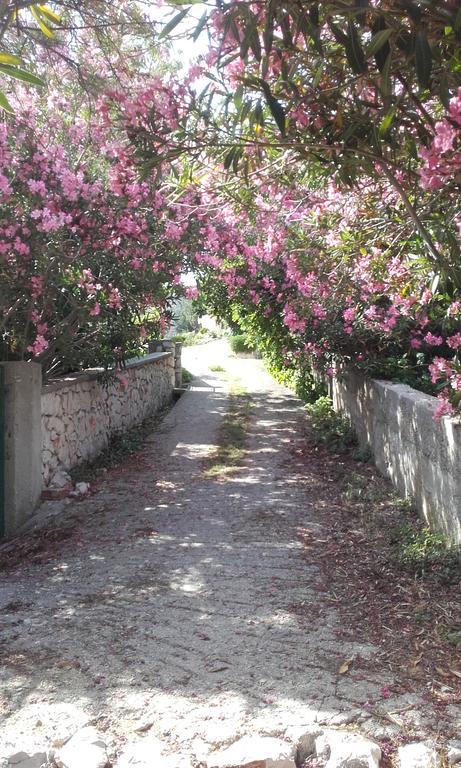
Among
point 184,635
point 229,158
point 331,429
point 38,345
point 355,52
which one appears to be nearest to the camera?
point 355,52

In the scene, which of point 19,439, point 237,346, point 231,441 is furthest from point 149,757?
point 237,346

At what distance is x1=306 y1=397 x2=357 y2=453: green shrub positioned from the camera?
9828 mm

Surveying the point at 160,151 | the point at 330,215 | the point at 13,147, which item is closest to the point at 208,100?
the point at 160,151

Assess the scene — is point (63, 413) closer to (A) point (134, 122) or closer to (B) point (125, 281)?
(B) point (125, 281)

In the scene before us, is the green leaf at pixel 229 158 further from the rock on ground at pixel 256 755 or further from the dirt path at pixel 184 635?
the rock on ground at pixel 256 755

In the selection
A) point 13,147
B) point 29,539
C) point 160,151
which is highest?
point 13,147

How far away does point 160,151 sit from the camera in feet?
14.3

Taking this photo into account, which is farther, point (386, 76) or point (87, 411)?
point (87, 411)

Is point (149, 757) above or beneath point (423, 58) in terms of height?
beneath

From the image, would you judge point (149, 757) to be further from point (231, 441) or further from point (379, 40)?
point (231, 441)

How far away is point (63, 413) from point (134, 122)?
16.3 ft

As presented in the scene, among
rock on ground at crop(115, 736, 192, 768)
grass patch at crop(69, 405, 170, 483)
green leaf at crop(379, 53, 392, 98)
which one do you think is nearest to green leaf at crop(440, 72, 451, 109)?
green leaf at crop(379, 53, 392, 98)

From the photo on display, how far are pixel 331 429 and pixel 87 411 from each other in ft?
12.3

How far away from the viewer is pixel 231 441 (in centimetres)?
1088
